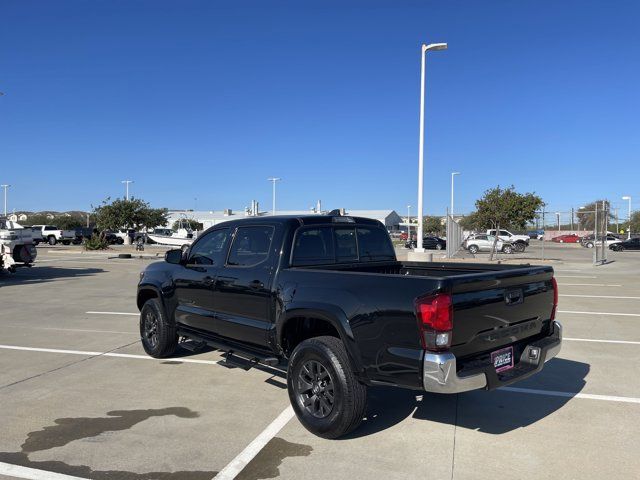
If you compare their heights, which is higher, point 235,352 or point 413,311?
point 413,311

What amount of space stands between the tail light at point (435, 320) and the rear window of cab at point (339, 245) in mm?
1617

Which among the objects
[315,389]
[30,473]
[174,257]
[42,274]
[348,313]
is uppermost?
[174,257]

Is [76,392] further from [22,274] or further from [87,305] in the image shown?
[22,274]

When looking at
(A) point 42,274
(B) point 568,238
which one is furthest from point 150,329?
(B) point 568,238

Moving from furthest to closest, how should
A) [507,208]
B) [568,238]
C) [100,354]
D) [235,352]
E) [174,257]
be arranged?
[568,238] < [507,208] < [100,354] < [174,257] < [235,352]

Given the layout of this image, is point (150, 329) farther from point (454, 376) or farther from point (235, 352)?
point (454, 376)

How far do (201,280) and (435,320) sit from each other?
3083mm

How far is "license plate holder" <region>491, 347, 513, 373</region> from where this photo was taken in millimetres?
4090

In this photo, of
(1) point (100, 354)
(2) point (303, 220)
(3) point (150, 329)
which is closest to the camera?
(2) point (303, 220)

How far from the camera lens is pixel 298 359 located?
4.50m

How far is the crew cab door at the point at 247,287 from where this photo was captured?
5.00m

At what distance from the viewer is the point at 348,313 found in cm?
412

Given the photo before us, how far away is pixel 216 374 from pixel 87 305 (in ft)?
21.8

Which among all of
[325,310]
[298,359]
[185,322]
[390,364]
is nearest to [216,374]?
[185,322]
